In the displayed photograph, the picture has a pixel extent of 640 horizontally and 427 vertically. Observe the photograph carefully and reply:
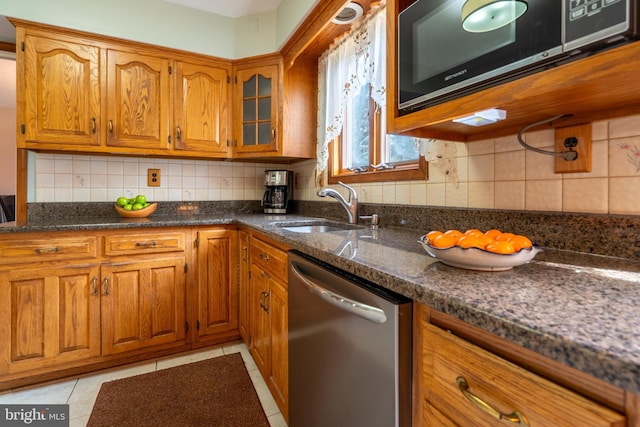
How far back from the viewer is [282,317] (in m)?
1.35

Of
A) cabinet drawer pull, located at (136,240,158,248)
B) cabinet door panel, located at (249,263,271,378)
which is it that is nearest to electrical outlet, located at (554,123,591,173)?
cabinet door panel, located at (249,263,271,378)

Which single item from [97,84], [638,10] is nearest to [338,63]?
[97,84]

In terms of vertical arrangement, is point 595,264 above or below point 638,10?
below

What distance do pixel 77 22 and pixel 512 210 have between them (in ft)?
8.71

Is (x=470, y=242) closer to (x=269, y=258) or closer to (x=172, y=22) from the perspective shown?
(x=269, y=258)

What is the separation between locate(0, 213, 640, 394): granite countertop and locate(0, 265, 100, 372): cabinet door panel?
1589mm

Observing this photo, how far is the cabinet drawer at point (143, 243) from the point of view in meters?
1.82

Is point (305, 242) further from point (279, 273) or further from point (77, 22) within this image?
point (77, 22)

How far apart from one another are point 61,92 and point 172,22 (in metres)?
0.88

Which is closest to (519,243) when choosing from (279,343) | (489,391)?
(489,391)

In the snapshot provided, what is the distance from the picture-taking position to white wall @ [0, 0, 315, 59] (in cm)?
191

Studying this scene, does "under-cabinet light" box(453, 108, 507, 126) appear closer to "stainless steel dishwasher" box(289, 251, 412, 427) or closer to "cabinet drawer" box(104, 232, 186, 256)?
"stainless steel dishwasher" box(289, 251, 412, 427)

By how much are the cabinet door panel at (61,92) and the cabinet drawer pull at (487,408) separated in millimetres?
2389

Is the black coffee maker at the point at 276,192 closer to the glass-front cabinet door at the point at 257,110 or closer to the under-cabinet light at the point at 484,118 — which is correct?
the glass-front cabinet door at the point at 257,110
